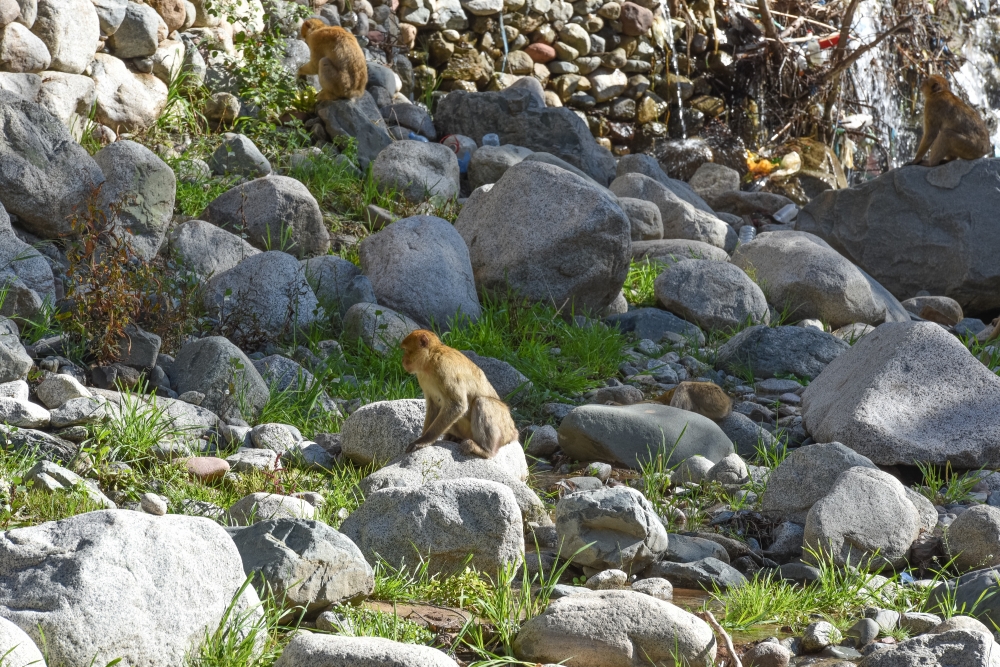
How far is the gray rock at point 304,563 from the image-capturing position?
357 centimetres

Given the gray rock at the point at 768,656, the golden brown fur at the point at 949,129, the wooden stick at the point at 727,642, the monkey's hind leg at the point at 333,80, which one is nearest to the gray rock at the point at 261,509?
the wooden stick at the point at 727,642

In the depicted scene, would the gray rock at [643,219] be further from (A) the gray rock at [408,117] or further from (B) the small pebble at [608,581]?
(B) the small pebble at [608,581]

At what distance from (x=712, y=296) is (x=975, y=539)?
14.1 feet

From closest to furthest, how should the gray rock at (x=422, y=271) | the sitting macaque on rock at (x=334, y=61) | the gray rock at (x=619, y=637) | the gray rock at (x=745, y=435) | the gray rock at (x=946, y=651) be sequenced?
the gray rock at (x=946, y=651)
the gray rock at (x=619, y=637)
the gray rock at (x=745, y=435)
the gray rock at (x=422, y=271)
the sitting macaque on rock at (x=334, y=61)

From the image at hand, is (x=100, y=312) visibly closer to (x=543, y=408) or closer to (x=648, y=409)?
(x=543, y=408)

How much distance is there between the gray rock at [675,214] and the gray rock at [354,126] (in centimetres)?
266

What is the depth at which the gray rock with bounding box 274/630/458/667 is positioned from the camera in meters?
2.91

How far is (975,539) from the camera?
4.70 metres

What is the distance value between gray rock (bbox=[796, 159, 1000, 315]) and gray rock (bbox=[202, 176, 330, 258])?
597 centimetres

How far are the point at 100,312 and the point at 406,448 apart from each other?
6.51 ft

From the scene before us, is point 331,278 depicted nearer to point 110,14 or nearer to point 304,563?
point 110,14

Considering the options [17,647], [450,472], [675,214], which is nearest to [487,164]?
[675,214]

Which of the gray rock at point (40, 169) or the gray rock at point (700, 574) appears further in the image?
the gray rock at point (40, 169)

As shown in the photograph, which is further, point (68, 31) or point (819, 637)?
point (68, 31)
